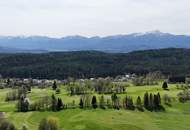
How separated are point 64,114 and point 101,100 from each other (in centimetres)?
2072

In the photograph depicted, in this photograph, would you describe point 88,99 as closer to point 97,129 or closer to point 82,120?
point 82,120

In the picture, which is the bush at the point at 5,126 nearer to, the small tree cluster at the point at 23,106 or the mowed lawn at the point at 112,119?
the mowed lawn at the point at 112,119

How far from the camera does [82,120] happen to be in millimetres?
156125

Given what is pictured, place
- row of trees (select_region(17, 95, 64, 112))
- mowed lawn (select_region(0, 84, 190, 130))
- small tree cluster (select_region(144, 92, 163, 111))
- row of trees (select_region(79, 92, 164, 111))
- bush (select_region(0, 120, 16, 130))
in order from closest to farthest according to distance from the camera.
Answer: bush (select_region(0, 120, 16, 130)), mowed lawn (select_region(0, 84, 190, 130)), row of trees (select_region(79, 92, 164, 111)), row of trees (select_region(17, 95, 64, 112)), small tree cluster (select_region(144, 92, 163, 111))

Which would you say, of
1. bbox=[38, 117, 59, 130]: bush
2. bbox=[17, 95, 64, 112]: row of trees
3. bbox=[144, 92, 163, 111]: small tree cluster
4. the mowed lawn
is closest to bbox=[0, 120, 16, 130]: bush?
bbox=[38, 117, 59, 130]: bush

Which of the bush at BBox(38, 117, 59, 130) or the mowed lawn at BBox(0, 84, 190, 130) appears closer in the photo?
the bush at BBox(38, 117, 59, 130)

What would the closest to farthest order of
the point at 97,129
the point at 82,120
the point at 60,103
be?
1. the point at 97,129
2. the point at 82,120
3. the point at 60,103

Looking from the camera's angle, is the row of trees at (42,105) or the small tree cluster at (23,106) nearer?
the row of trees at (42,105)

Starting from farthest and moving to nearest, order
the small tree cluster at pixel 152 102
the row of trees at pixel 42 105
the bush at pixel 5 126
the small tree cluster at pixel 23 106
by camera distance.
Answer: the small tree cluster at pixel 152 102, the small tree cluster at pixel 23 106, the row of trees at pixel 42 105, the bush at pixel 5 126

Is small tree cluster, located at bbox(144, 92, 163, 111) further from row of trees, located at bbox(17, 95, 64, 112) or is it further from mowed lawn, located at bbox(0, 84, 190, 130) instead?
row of trees, located at bbox(17, 95, 64, 112)

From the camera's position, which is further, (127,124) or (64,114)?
(64,114)

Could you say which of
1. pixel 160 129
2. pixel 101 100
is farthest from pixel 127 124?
pixel 101 100

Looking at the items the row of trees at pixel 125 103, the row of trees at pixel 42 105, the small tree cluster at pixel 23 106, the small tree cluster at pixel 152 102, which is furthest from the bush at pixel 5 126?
the small tree cluster at pixel 152 102

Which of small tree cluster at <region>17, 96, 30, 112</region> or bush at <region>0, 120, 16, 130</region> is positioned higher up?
bush at <region>0, 120, 16, 130</region>
